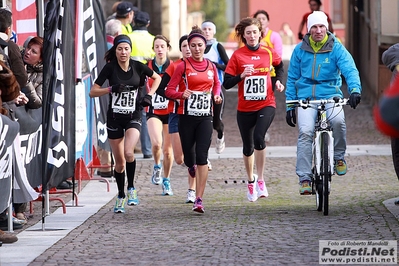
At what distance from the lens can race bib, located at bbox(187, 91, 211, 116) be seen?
447 inches

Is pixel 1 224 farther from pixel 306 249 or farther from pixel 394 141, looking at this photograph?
pixel 394 141

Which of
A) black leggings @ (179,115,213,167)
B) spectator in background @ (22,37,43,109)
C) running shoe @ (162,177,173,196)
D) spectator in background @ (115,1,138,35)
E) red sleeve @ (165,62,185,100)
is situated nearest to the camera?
spectator in background @ (22,37,43,109)

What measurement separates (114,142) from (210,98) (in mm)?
1094

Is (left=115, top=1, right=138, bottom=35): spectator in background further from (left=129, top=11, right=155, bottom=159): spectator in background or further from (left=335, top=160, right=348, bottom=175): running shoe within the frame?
(left=335, top=160, right=348, bottom=175): running shoe

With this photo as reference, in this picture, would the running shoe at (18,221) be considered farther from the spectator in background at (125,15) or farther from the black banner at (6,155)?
the spectator in background at (125,15)

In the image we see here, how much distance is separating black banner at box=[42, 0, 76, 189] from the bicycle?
2122mm

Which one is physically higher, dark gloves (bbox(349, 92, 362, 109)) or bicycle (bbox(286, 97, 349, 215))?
dark gloves (bbox(349, 92, 362, 109))

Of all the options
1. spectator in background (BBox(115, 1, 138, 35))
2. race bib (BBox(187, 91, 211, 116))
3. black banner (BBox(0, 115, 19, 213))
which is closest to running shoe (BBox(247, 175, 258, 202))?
race bib (BBox(187, 91, 211, 116))

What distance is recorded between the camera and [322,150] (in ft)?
35.1

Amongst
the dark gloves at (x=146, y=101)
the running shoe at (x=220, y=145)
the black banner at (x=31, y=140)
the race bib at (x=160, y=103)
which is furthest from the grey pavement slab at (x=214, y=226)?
the running shoe at (x=220, y=145)

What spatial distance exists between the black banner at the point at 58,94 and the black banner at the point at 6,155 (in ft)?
2.10

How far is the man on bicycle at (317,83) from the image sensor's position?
10930mm

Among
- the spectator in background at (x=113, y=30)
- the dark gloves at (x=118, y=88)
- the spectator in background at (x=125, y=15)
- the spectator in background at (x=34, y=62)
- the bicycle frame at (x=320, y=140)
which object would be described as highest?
the spectator in background at (x=125, y=15)

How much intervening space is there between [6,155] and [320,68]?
325 cm
